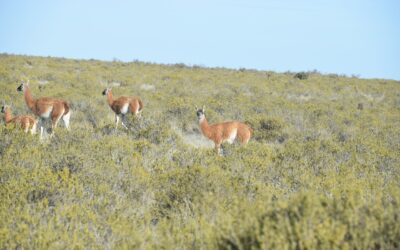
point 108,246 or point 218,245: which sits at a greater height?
point 218,245

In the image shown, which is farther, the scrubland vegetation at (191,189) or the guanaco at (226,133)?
the guanaco at (226,133)

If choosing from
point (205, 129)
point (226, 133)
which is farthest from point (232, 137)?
point (205, 129)

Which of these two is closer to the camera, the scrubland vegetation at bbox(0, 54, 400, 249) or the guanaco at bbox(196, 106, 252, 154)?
the scrubland vegetation at bbox(0, 54, 400, 249)

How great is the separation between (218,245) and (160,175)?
9.37 ft

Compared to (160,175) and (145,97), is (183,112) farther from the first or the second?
(160,175)

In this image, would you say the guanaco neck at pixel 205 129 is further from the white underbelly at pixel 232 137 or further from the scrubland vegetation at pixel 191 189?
the scrubland vegetation at pixel 191 189

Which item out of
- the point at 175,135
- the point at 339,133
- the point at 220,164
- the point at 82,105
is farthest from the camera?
the point at 82,105

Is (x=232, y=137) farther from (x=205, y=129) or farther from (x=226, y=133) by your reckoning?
(x=205, y=129)

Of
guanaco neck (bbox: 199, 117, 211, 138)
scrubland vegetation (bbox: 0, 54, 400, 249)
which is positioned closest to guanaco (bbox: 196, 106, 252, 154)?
guanaco neck (bbox: 199, 117, 211, 138)

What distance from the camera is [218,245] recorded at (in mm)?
3439

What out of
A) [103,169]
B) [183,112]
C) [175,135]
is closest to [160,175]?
[103,169]

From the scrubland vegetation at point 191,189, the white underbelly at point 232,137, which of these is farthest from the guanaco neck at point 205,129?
the scrubland vegetation at point 191,189

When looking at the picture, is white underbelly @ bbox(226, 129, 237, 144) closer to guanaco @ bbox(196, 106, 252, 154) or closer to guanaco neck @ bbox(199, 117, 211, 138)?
guanaco @ bbox(196, 106, 252, 154)

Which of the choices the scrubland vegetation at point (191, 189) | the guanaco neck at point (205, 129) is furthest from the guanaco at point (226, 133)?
the scrubland vegetation at point (191, 189)
